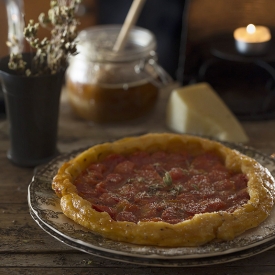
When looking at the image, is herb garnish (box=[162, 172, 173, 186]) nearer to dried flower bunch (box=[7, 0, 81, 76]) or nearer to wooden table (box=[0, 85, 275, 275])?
wooden table (box=[0, 85, 275, 275])

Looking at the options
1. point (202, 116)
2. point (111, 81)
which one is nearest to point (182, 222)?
point (202, 116)

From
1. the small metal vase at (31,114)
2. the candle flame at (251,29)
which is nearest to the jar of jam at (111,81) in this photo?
the small metal vase at (31,114)

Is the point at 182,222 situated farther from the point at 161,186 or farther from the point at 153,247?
the point at 161,186

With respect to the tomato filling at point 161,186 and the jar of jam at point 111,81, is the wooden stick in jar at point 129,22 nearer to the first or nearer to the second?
the jar of jam at point 111,81

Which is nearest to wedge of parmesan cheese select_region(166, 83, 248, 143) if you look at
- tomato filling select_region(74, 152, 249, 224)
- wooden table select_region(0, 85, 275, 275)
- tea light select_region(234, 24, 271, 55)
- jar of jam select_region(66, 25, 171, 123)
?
jar of jam select_region(66, 25, 171, 123)

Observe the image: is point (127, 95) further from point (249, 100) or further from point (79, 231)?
point (79, 231)

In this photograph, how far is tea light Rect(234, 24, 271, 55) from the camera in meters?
2.22

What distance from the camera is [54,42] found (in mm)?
1718

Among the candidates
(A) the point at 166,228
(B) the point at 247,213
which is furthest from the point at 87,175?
(B) the point at 247,213

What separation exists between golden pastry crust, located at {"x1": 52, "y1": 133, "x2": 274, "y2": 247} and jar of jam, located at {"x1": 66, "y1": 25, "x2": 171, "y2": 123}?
554 mm

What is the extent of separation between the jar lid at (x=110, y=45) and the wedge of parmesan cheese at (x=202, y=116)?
257 millimetres

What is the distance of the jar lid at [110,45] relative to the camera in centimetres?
211

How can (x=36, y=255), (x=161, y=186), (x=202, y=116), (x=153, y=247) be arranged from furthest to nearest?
(x=202, y=116) → (x=161, y=186) → (x=36, y=255) → (x=153, y=247)

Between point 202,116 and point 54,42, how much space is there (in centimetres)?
71
